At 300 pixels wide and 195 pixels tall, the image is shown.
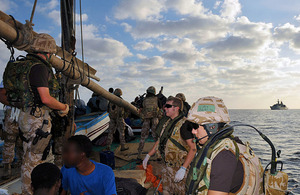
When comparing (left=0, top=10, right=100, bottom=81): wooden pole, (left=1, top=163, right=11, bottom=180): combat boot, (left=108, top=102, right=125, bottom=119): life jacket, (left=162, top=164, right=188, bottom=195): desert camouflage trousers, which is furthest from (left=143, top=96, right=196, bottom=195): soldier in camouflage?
(left=108, top=102, right=125, bottom=119): life jacket

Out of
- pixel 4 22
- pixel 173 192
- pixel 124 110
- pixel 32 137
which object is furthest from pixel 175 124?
pixel 124 110

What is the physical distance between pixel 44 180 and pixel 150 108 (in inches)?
269

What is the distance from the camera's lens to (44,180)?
2.04m

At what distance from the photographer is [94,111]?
14469mm

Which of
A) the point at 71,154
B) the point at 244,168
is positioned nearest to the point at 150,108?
the point at 71,154

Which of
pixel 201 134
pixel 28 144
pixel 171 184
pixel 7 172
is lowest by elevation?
pixel 7 172

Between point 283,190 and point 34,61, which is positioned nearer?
point 283,190

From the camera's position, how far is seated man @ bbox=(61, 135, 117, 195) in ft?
7.67

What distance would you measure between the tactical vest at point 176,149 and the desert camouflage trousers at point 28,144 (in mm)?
2257

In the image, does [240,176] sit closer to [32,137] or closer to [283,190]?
[283,190]

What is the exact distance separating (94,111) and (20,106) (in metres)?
11.3

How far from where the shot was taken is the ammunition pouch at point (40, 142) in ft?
10.5

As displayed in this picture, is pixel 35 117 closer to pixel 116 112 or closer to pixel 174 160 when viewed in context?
pixel 174 160

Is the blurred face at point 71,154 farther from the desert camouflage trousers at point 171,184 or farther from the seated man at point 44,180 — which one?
the desert camouflage trousers at point 171,184
